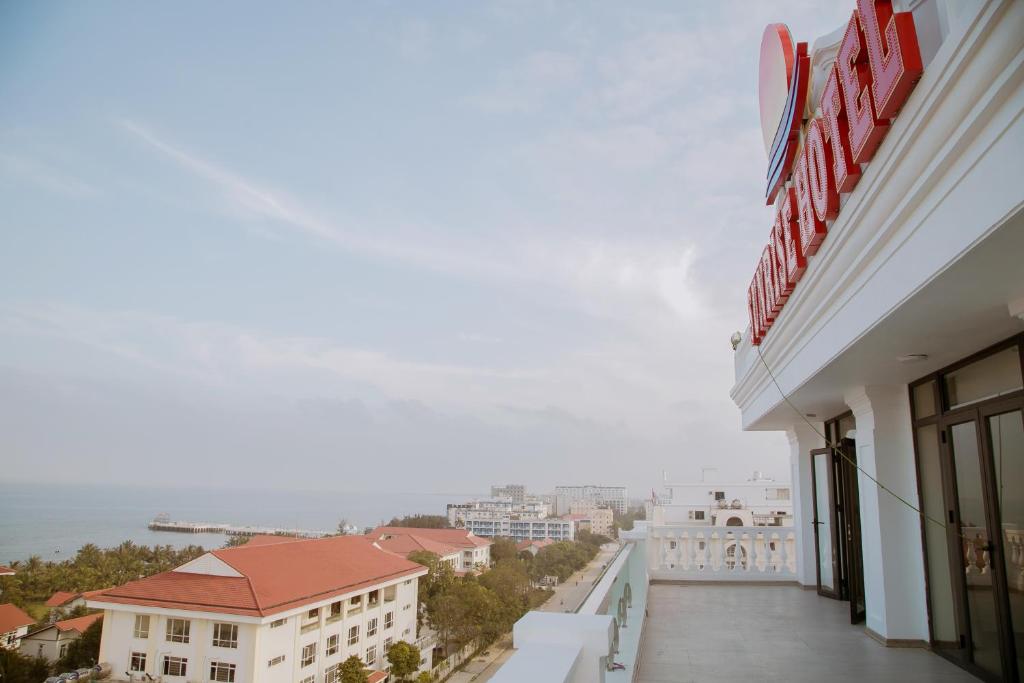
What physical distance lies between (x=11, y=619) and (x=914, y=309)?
40.5 metres

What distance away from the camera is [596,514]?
95.5 meters

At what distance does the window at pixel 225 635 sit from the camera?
2948 centimetres

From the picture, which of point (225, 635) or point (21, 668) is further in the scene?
point (225, 635)

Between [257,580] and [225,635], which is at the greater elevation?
[257,580]

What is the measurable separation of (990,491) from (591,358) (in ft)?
187

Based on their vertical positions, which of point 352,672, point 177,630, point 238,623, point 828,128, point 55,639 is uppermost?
point 828,128

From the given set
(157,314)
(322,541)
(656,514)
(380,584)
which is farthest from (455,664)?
(157,314)

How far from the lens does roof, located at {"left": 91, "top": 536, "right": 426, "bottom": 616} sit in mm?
28844

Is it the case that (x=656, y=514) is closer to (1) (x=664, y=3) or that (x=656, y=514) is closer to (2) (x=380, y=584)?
(1) (x=664, y=3)

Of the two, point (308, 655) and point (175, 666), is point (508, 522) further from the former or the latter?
point (175, 666)

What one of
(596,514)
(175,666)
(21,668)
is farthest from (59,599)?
(596,514)

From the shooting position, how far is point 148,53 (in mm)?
41344

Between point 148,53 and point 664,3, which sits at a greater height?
point 148,53

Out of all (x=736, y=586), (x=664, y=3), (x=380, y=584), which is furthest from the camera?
(x=380, y=584)
